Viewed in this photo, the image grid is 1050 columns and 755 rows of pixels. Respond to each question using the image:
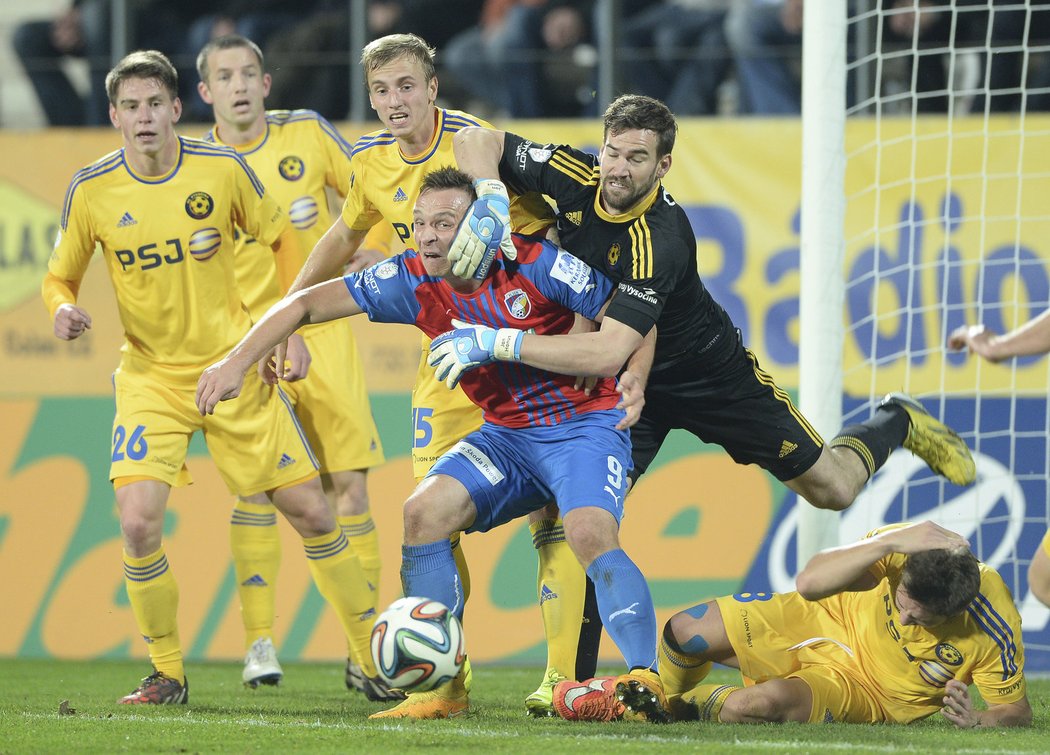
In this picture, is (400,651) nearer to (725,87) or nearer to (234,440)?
(234,440)

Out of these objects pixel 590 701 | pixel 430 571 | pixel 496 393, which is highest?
pixel 496 393

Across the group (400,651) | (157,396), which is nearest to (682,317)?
(400,651)

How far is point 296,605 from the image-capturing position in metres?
8.41

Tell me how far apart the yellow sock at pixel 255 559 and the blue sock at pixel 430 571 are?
1.92 meters

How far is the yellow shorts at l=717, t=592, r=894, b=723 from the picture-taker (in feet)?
16.3

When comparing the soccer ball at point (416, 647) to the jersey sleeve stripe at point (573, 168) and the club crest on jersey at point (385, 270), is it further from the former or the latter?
the jersey sleeve stripe at point (573, 168)

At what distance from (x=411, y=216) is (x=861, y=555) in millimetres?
2057

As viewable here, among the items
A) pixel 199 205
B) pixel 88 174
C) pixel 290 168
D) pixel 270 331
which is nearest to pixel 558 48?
pixel 290 168

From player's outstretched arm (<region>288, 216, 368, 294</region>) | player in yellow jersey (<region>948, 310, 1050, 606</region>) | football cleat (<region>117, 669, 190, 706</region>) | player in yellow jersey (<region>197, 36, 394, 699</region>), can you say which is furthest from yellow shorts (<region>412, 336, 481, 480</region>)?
player in yellow jersey (<region>948, 310, 1050, 606</region>)

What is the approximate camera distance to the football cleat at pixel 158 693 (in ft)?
18.3

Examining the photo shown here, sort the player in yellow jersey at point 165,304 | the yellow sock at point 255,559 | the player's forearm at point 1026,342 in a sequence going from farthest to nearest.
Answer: the yellow sock at point 255,559 < the player in yellow jersey at point 165,304 < the player's forearm at point 1026,342

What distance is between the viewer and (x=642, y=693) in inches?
176

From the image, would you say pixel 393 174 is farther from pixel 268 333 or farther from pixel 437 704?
pixel 437 704

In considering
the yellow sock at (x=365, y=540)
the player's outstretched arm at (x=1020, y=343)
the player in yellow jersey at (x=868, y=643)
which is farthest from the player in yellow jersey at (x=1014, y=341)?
the yellow sock at (x=365, y=540)
